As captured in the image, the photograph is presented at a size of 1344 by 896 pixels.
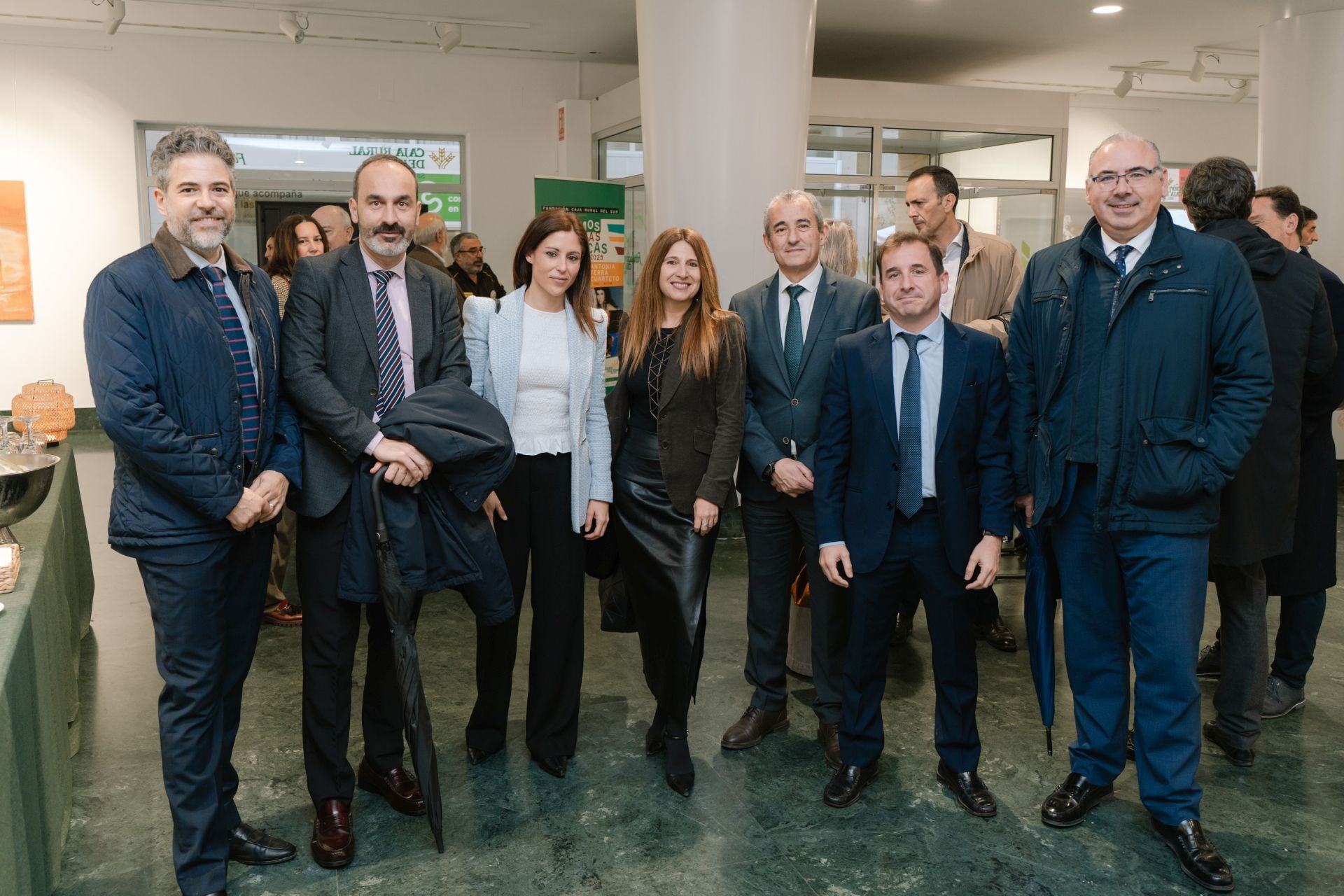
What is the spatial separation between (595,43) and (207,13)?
131 inches

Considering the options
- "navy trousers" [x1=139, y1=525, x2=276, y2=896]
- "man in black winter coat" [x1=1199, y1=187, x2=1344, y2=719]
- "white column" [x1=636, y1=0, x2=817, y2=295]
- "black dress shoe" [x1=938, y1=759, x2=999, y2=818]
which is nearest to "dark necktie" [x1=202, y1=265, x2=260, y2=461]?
"navy trousers" [x1=139, y1=525, x2=276, y2=896]

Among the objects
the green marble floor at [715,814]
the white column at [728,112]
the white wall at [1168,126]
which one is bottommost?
the green marble floor at [715,814]

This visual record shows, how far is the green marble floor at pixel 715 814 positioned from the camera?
2676 mm

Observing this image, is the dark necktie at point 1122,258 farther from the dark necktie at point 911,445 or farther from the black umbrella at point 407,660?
the black umbrella at point 407,660

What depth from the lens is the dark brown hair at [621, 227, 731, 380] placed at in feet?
10.2

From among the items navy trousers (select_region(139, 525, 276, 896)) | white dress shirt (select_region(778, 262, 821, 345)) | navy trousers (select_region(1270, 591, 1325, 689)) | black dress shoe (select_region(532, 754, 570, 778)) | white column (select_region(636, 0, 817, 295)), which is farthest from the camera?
white column (select_region(636, 0, 817, 295))

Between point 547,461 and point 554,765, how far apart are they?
91cm

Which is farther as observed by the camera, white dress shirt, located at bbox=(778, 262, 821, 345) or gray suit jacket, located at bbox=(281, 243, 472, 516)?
white dress shirt, located at bbox=(778, 262, 821, 345)

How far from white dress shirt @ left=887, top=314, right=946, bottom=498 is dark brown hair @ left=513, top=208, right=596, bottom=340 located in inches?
34.3

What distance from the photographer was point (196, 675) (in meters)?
2.47

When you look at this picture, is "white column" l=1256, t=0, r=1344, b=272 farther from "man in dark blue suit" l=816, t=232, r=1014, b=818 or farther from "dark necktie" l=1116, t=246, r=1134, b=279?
"man in dark blue suit" l=816, t=232, r=1014, b=818

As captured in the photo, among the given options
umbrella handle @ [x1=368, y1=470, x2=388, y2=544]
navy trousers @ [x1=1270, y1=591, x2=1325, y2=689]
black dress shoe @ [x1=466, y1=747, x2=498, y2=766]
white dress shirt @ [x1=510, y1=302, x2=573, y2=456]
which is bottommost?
black dress shoe @ [x1=466, y1=747, x2=498, y2=766]

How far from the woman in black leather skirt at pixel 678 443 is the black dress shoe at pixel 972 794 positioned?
755 millimetres

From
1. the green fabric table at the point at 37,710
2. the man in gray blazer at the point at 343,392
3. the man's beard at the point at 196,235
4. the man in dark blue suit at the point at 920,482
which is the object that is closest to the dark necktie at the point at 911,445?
the man in dark blue suit at the point at 920,482
